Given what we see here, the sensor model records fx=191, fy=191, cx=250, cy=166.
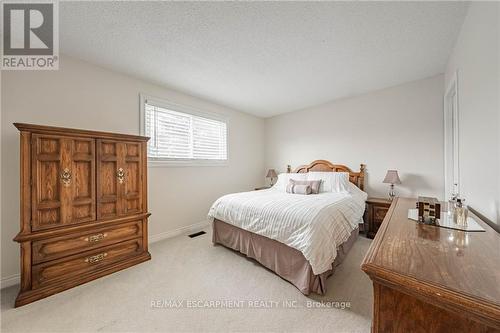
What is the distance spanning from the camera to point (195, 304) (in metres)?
1.67

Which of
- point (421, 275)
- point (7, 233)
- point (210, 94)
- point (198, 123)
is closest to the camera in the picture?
point (421, 275)

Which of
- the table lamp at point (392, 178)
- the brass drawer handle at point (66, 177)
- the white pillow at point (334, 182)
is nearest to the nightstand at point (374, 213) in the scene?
the table lamp at point (392, 178)

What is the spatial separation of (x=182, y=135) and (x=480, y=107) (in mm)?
3516

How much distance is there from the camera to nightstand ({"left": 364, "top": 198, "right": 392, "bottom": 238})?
2943mm

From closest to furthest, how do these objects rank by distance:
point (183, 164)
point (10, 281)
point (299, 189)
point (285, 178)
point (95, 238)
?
point (10, 281) → point (95, 238) → point (299, 189) → point (183, 164) → point (285, 178)

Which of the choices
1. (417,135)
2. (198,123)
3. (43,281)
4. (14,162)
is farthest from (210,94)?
(417,135)

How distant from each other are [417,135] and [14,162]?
17.0 feet

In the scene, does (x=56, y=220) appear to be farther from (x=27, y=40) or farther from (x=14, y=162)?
(x=27, y=40)

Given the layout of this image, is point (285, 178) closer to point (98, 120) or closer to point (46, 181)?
point (98, 120)

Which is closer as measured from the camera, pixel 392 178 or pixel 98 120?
pixel 98 120

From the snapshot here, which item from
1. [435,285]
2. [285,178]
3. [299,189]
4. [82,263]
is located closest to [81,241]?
[82,263]

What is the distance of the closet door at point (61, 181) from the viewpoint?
5.73ft

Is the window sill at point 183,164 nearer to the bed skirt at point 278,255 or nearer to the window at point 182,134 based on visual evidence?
the window at point 182,134

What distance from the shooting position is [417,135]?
3.01 meters
